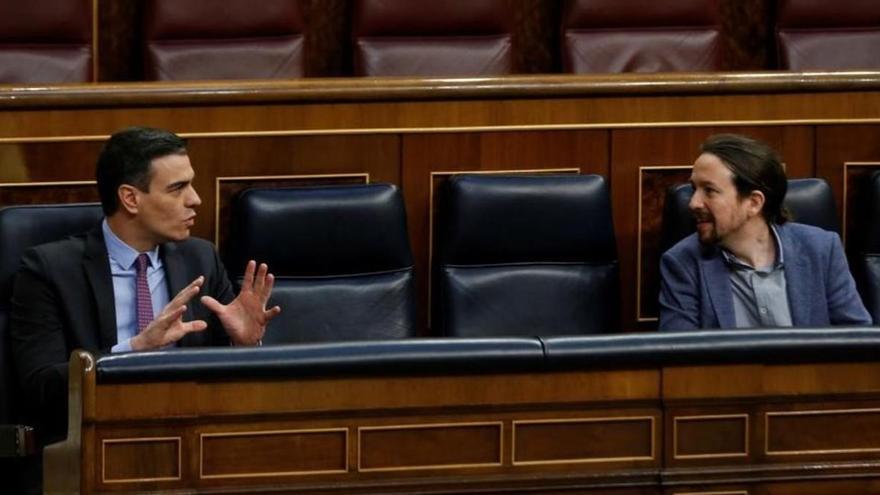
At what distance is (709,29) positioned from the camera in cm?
188

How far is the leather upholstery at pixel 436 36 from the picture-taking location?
1.82m

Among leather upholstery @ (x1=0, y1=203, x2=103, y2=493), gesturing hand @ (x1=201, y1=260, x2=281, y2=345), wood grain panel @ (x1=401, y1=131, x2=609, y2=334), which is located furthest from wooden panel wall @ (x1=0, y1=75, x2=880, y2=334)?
gesturing hand @ (x1=201, y1=260, x2=281, y2=345)

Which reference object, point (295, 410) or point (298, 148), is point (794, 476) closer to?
point (295, 410)

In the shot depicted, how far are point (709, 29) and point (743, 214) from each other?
502 mm

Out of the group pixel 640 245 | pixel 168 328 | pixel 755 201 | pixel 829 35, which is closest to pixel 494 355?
pixel 168 328

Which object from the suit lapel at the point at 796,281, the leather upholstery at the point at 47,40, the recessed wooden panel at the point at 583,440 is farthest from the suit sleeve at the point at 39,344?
the suit lapel at the point at 796,281

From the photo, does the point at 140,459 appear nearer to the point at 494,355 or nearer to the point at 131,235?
the point at 494,355

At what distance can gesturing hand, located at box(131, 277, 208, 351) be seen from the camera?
3.86 ft

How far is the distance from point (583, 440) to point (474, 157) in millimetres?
566

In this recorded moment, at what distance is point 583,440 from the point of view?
104cm

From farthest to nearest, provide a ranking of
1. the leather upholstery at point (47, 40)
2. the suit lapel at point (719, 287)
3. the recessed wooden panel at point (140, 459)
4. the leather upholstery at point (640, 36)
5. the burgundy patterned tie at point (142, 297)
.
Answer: the leather upholstery at point (640, 36) < the leather upholstery at point (47, 40) < the suit lapel at point (719, 287) < the burgundy patterned tie at point (142, 297) < the recessed wooden panel at point (140, 459)

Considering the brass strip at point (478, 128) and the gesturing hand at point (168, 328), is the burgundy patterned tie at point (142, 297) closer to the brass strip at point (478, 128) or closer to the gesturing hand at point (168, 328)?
the gesturing hand at point (168, 328)

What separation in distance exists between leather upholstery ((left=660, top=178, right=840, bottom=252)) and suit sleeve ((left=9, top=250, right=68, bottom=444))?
1.84ft

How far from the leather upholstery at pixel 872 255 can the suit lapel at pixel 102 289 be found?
28.0 inches
